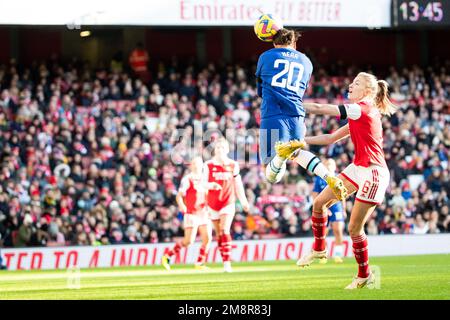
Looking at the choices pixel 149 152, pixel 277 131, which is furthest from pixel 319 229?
pixel 149 152

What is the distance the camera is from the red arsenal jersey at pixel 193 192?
856 inches

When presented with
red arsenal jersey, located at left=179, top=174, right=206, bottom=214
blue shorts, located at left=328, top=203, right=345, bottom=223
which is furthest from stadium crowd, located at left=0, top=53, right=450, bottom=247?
blue shorts, located at left=328, top=203, right=345, bottom=223

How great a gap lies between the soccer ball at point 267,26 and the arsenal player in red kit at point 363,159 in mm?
1346

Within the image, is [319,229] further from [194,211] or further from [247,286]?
[194,211]

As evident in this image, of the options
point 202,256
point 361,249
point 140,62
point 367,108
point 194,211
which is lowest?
point 202,256

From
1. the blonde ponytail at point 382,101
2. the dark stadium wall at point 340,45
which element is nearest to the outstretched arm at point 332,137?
the blonde ponytail at point 382,101

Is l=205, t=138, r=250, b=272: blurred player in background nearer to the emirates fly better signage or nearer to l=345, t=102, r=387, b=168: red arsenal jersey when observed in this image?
l=345, t=102, r=387, b=168: red arsenal jersey

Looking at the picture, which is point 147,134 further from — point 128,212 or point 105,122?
point 128,212

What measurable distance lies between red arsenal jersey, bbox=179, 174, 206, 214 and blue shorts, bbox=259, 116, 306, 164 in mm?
8205

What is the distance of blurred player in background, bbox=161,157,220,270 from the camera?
69.9 feet

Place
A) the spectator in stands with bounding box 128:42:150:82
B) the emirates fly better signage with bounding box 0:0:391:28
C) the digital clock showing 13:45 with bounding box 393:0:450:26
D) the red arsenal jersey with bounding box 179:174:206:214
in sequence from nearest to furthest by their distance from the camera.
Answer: the red arsenal jersey with bounding box 179:174:206:214 → the emirates fly better signage with bounding box 0:0:391:28 → the digital clock showing 13:45 with bounding box 393:0:450:26 → the spectator in stands with bounding box 128:42:150:82

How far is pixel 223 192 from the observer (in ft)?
67.4

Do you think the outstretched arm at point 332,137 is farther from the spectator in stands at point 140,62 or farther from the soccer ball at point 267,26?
the spectator in stands at point 140,62

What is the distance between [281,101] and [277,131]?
39 centimetres
